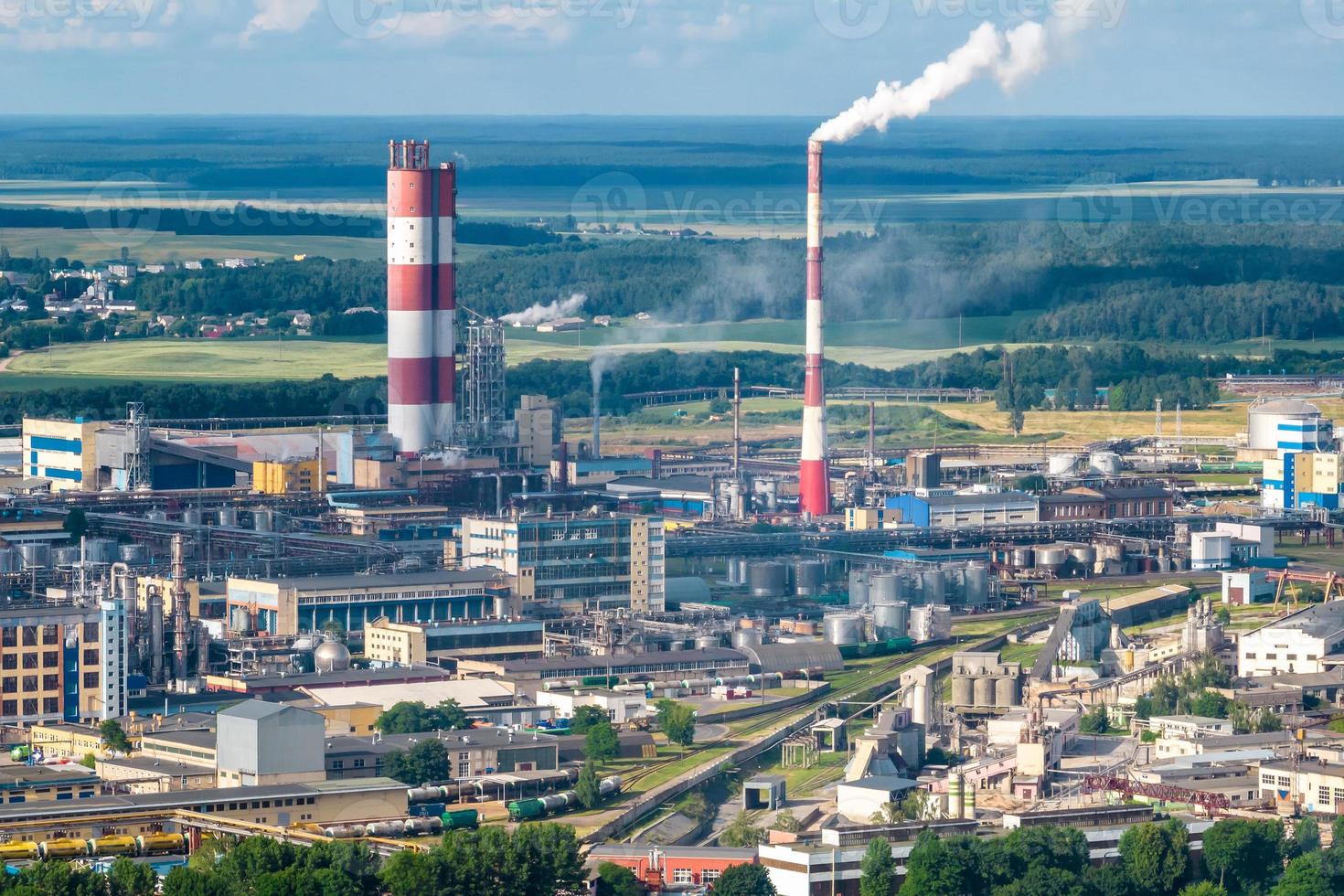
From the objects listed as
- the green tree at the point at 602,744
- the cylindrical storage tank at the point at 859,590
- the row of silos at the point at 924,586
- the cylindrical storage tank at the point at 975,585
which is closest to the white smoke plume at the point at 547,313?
the row of silos at the point at 924,586

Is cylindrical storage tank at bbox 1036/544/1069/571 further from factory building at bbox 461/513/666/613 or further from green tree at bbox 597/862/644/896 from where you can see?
green tree at bbox 597/862/644/896

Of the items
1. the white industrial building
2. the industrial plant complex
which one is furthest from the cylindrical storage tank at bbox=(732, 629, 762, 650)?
the white industrial building

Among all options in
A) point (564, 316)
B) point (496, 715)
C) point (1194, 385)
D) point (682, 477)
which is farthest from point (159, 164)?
point (496, 715)

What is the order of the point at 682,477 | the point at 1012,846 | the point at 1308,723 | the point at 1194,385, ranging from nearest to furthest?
1. the point at 1012,846
2. the point at 1308,723
3. the point at 682,477
4. the point at 1194,385

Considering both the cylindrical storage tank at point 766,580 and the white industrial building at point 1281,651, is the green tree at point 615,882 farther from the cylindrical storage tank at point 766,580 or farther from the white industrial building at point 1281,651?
the cylindrical storage tank at point 766,580

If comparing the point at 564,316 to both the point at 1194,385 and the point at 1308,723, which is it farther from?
the point at 1308,723
